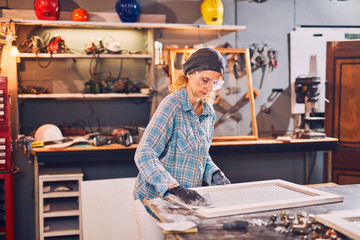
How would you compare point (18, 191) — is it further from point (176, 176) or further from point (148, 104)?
point (176, 176)

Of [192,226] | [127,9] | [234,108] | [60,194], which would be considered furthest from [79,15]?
[192,226]

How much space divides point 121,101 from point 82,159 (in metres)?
1.29

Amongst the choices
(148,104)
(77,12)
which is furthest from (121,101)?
(77,12)

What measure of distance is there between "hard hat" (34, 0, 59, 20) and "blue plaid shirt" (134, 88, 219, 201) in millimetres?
2563

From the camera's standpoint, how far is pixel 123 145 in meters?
4.25

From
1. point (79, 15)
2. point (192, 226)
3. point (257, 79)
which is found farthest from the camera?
point (257, 79)

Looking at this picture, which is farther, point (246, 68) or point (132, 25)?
point (246, 68)

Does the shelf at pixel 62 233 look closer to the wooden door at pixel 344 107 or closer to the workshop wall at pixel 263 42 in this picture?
the workshop wall at pixel 263 42

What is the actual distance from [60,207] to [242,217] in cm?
268

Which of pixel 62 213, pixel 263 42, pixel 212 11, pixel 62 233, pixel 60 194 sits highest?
pixel 212 11

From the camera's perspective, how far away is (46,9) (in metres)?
4.37

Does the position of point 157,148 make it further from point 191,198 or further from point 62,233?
point 62,233

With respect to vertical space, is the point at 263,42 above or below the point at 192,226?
above

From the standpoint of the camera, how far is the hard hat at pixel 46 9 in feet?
14.3
